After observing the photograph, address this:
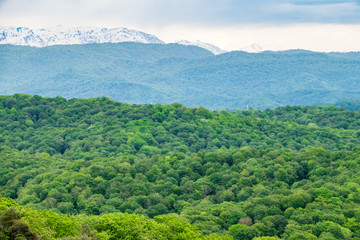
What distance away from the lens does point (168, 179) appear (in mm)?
87875

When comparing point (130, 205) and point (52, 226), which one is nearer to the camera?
point (52, 226)

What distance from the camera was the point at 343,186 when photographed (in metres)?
72.9

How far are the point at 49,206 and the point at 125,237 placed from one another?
34.2m

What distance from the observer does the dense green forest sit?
164 feet

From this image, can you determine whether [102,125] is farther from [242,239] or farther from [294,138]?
[242,239]

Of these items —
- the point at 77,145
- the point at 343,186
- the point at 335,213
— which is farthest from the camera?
the point at 77,145

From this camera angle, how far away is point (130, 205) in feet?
247

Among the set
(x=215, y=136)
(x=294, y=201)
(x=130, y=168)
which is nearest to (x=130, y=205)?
(x=130, y=168)

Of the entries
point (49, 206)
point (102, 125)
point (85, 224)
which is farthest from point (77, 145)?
point (85, 224)

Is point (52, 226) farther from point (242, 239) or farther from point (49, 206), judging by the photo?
point (49, 206)

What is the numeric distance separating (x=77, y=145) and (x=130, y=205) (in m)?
64.2

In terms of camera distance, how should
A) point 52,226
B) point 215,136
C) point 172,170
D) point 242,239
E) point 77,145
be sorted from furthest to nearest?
point 215,136
point 77,145
point 172,170
point 242,239
point 52,226

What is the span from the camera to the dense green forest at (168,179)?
49.9 meters

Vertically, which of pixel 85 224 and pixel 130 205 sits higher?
pixel 85 224
